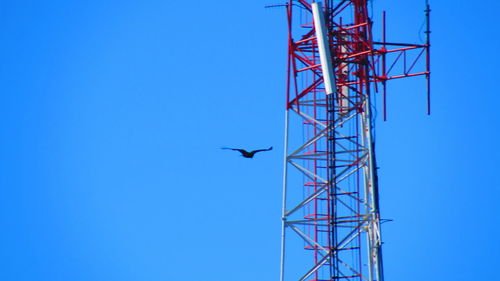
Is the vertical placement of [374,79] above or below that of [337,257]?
above

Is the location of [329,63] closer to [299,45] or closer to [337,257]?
[299,45]

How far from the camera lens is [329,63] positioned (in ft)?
220

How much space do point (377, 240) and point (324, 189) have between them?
372 centimetres

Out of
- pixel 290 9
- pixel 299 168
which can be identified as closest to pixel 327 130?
pixel 299 168

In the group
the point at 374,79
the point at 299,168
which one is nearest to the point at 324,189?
the point at 299,168

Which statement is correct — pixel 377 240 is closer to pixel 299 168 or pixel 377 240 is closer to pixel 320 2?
pixel 299 168

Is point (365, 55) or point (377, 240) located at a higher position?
point (365, 55)

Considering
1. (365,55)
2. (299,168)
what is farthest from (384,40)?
(299,168)

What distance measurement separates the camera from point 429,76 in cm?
7162

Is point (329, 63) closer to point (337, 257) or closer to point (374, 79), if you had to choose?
point (374, 79)

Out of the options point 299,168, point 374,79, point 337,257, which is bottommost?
point 337,257

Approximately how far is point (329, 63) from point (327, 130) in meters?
3.93

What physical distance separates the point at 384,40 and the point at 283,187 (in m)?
9.12

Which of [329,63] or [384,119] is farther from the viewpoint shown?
[384,119]
